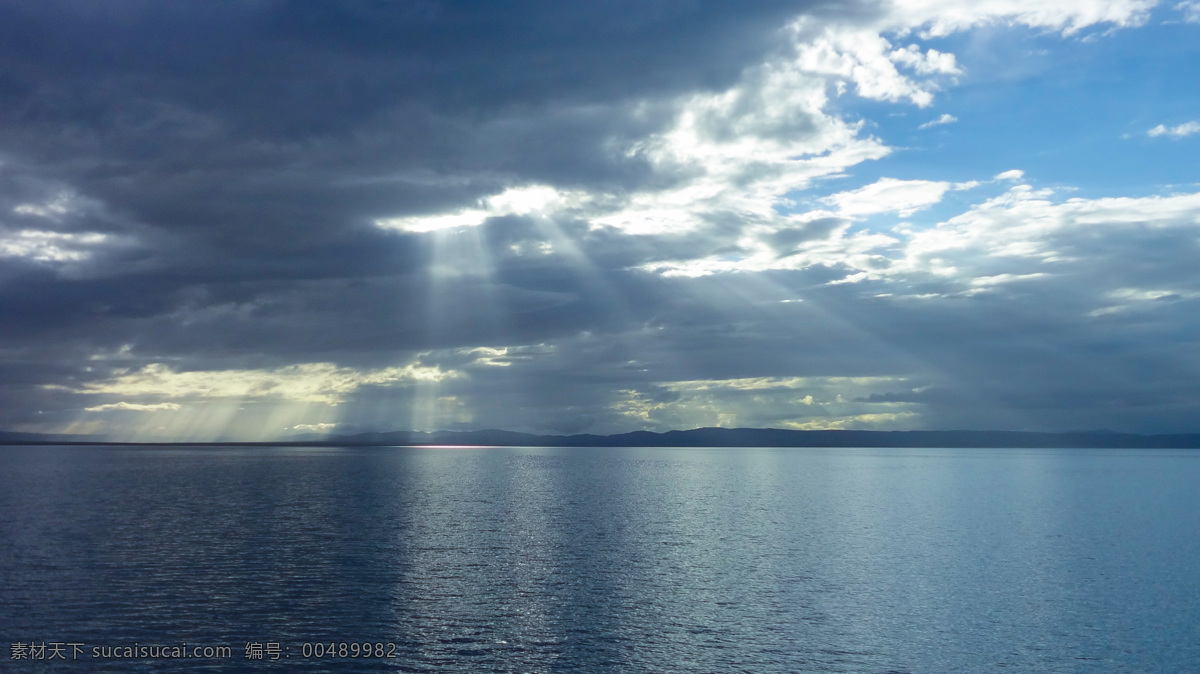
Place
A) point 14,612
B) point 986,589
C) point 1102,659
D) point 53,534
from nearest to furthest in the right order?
point 1102,659, point 14,612, point 986,589, point 53,534

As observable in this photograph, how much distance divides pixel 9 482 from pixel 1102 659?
197m

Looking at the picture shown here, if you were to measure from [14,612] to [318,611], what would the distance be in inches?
711

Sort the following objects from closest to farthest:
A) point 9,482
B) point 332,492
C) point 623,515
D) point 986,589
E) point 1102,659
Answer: point 1102,659 < point 986,589 < point 623,515 < point 332,492 < point 9,482

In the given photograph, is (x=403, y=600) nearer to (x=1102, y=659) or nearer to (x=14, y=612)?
(x=14, y=612)

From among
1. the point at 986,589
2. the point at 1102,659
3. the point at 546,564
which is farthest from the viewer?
the point at 546,564

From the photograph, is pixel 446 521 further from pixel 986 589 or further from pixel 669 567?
pixel 986 589

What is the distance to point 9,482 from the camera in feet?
535

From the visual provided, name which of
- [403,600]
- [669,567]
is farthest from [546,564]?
[403,600]

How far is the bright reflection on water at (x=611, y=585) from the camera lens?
40938 millimetres

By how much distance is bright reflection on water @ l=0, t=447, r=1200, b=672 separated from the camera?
40938 millimetres

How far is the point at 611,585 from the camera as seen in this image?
55500 millimetres

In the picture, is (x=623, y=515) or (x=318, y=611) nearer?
(x=318, y=611)

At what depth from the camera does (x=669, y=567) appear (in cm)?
6300

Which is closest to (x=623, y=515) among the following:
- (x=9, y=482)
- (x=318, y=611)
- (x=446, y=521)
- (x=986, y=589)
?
(x=446, y=521)
